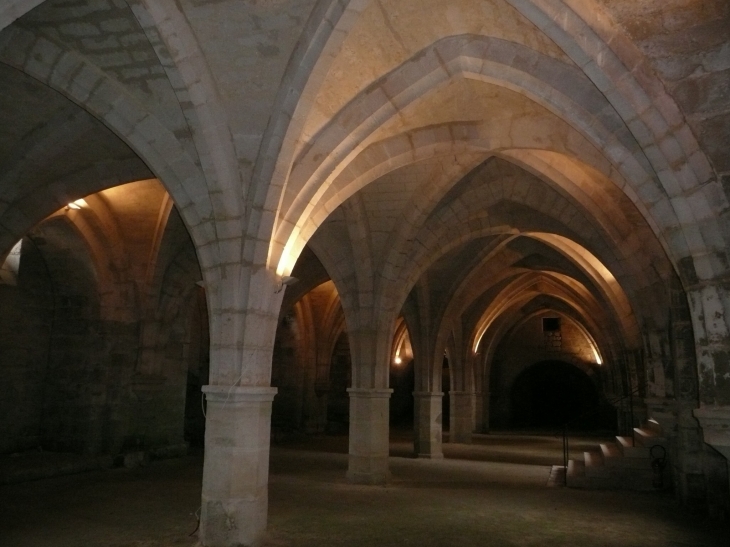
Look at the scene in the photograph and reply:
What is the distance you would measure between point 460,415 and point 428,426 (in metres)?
4.08

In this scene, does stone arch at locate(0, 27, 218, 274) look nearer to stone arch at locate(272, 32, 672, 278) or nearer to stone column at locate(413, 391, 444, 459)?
stone arch at locate(272, 32, 672, 278)

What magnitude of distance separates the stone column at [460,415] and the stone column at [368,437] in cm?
712

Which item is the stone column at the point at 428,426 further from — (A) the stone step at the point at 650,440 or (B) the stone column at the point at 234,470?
(B) the stone column at the point at 234,470

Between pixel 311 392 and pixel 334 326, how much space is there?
1.93 metres

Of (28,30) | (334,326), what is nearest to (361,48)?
(28,30)

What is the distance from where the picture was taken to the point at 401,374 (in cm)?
2195

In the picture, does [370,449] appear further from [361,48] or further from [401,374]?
[401,374]

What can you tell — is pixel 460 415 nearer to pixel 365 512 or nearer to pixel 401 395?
pixel 401 395

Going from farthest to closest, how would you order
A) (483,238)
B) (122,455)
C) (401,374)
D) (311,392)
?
(401,374)
(311,392)
(483,238)
(122,455)

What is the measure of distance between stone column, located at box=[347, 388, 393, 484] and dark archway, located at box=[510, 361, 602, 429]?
1471 centimetres

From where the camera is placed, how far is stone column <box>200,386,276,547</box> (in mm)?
4832

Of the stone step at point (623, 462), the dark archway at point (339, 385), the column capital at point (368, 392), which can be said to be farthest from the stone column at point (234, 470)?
the dark archway at point (339, 385)

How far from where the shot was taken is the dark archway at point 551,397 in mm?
22464

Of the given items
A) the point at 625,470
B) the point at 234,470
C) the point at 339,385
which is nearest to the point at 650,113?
the point at 234,470
